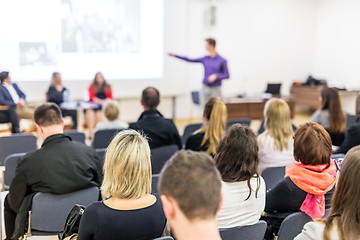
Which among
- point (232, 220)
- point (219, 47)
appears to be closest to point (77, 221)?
point (232, 220)

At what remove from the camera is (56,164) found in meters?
2.42

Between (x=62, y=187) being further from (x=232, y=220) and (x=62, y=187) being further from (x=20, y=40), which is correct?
(x=20, y=40)

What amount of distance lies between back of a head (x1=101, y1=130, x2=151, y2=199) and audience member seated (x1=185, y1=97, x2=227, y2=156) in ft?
4.87

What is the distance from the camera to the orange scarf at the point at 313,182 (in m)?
2.17

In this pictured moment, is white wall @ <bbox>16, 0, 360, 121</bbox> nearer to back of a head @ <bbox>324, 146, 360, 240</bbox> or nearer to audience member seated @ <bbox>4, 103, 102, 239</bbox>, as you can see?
audience member seated @ <bbox>4, 103, 102, 239</bbox>

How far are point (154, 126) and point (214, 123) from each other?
571 mm

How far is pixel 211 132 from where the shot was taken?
11.0ft

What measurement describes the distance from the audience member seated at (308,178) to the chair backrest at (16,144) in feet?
8.39

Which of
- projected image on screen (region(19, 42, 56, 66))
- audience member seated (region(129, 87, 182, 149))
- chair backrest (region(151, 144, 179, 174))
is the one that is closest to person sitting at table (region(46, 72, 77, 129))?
projected image on screen (region(19, 42, 56, 66))

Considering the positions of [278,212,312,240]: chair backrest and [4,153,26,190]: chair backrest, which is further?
[4,153,26,190]: chair backrest

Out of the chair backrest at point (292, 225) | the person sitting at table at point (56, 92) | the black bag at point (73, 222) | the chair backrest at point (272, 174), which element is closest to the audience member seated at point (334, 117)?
the chair backrest at point (272, 174)

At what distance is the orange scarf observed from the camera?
85.4 inches

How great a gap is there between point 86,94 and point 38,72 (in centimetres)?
98

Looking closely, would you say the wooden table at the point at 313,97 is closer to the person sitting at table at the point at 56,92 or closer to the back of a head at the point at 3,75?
the person sitting at table at the point at 56,92
